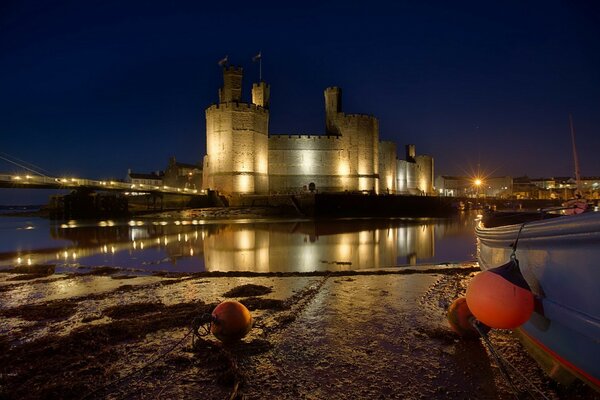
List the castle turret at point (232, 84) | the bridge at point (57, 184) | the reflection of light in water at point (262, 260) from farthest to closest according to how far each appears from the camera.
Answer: the castle turret at point (232, 84)
the bridge at point (57, 184)
the reflection of light in water at point (262, 260)

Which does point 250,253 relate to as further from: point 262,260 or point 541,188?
point 541,188

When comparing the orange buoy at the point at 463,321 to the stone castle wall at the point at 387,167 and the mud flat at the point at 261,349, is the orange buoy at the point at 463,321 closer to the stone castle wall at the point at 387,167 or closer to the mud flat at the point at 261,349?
the mud flat at the point at 261,349

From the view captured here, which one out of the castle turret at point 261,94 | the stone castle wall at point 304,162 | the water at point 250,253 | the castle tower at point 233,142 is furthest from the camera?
the castle turret at point 261,94

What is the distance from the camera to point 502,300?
3.06 metres

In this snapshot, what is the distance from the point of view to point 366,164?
42.5m

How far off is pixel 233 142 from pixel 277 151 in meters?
5.76

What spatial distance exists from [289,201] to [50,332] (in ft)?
95.1

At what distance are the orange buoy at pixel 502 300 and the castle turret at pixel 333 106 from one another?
40.0m

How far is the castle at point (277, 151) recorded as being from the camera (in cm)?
3666

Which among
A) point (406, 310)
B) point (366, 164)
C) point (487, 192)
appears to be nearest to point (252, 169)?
point (366, 164)

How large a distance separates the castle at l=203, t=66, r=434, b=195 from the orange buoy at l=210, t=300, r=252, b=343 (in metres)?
33.0

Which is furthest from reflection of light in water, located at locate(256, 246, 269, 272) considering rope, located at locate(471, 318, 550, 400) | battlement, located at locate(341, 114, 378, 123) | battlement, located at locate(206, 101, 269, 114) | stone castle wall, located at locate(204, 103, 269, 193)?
battlement, located at locate(341, 114, 378, 123)

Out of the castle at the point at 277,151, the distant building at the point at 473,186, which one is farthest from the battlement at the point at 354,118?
the distant building at the point at 473,186

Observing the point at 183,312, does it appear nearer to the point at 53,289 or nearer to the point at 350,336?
the point at 350,336
